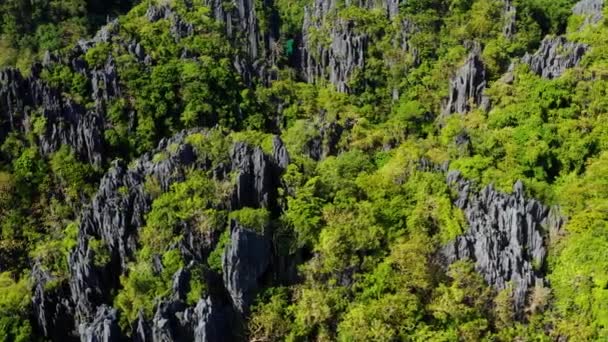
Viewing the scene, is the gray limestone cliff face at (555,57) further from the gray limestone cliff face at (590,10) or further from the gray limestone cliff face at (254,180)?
the gray limestone cliff face at (254,180)

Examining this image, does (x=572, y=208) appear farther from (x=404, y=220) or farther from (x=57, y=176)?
(x=57, y=176)

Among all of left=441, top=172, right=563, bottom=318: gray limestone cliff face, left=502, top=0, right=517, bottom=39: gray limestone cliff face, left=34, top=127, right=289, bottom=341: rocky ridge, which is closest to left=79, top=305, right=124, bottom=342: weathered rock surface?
left=34, top=127, right=289, bottom=341: rocky ridge

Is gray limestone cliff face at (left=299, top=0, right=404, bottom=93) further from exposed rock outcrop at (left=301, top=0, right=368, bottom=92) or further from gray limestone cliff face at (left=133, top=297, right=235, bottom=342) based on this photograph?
gray limestone cliff face at (left=133, top=297, right=235, bottom=342)

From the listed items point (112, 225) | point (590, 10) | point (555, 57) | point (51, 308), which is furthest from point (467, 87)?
point (51, 308)

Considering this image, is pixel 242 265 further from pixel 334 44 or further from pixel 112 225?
pixel 334 44

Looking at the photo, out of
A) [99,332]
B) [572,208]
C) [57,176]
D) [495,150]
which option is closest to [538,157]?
[495,150]
